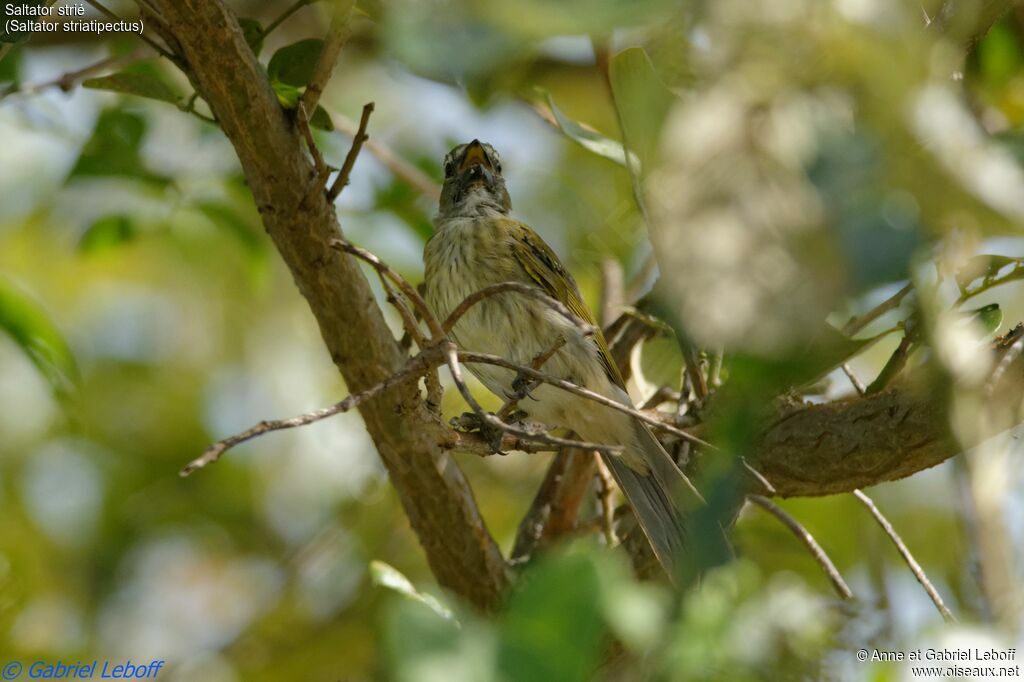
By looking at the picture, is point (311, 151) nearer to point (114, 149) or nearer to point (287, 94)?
point (287, 94)

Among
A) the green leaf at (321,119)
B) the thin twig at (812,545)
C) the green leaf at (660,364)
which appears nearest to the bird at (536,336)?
the green leaf at (660,364)

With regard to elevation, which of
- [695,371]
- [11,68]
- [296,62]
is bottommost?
[695,371]

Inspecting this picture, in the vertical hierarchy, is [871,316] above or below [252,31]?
below

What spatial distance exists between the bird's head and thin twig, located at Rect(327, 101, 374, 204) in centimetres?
159

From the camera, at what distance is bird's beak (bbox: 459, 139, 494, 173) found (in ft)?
14.7

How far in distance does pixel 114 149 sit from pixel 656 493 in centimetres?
207

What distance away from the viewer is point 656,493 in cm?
334

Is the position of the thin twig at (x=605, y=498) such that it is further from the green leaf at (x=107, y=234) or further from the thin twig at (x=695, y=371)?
the green leaf at (x=107, y=234)

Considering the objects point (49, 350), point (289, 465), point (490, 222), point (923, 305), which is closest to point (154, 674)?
point (49, 350)

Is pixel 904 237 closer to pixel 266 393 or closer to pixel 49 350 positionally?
pixel 49 350

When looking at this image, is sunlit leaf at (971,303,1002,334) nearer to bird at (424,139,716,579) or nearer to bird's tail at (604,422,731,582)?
bird's tail at (604,422,731,582)

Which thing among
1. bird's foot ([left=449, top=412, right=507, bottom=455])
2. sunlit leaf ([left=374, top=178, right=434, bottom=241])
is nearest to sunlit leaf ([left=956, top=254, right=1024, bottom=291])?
bird's foot ([left=449, top=412, right=507, bottom=455])

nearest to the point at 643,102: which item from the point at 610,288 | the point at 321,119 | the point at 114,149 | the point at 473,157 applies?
the point at 321,119

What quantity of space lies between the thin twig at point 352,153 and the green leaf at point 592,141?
619 millimetres
